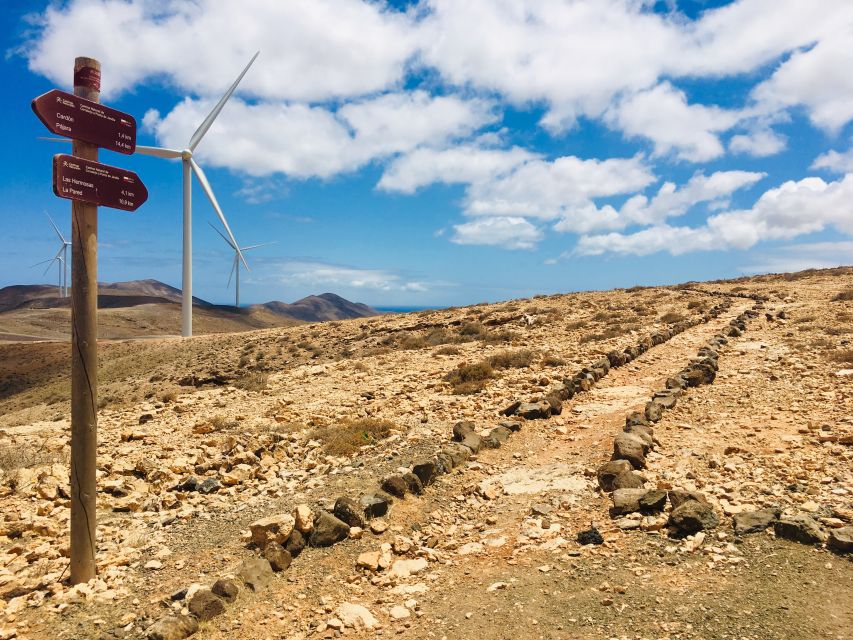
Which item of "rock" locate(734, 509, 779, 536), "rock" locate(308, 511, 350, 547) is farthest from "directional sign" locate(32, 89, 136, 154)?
"rock" locate(734, 509, 779, 536)

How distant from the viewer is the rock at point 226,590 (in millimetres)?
5898

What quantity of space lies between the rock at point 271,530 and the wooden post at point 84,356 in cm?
187

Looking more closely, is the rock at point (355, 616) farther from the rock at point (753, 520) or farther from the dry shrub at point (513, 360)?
the dry shrub at point (513, 360)

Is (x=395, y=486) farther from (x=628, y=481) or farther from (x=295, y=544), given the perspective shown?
(x=628, y=481)

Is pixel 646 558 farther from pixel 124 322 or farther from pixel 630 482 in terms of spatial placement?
pixel 124 322

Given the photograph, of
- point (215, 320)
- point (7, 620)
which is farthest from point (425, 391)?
point (215, 320)

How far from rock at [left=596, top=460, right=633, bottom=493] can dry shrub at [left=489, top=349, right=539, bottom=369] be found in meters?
9.28

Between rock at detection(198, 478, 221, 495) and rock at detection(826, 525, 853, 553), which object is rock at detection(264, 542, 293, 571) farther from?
rock at detection(826, 525, 853, 553)

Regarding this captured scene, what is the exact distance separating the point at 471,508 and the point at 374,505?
4.93ft

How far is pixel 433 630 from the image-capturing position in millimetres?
5344

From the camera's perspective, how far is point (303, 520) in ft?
23.4

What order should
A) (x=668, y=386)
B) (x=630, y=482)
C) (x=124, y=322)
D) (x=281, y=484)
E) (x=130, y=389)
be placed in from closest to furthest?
(x=630, y=482), (x=281, y=484), (x=668, y=386), (x=130, y=389), (x=124, y=322)

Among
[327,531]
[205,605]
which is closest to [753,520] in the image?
[327,531]

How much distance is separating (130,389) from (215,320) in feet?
271
